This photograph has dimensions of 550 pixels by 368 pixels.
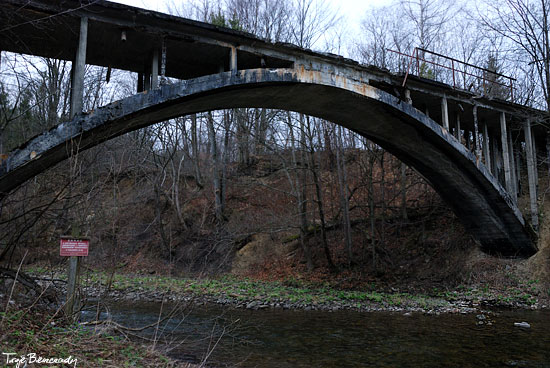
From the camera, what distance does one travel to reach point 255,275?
54.7 ft

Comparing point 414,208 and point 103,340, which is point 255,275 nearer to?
point 414,208

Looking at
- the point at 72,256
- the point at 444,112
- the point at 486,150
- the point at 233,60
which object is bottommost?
the point at 72,256

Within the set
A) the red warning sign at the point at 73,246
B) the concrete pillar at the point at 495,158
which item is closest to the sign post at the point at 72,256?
the red warning sign at the point at 73,246

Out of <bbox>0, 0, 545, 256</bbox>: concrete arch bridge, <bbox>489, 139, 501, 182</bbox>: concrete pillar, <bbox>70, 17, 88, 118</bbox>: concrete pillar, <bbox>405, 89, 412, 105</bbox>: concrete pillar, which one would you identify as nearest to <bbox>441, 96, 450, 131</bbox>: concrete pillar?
<bbox>0, 0, 545, 256</bbox>: concrete arch bridge

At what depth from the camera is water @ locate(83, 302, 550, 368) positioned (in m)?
6.65

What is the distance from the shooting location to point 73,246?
20.6 feet

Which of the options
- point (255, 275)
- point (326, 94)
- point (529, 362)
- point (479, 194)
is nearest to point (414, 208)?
point (479, 194)

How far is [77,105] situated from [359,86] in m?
6.78

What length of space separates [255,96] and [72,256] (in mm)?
5662

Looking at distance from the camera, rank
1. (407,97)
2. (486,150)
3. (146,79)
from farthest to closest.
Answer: (486,150) → (407,97) → (146,79)

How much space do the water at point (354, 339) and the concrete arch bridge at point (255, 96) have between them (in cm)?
385

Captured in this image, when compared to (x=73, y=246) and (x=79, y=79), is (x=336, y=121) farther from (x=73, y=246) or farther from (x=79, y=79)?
(x=73, y=246)

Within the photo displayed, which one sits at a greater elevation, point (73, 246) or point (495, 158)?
point (495, 158)

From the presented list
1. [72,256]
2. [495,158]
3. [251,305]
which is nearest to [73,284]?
[72,256]
